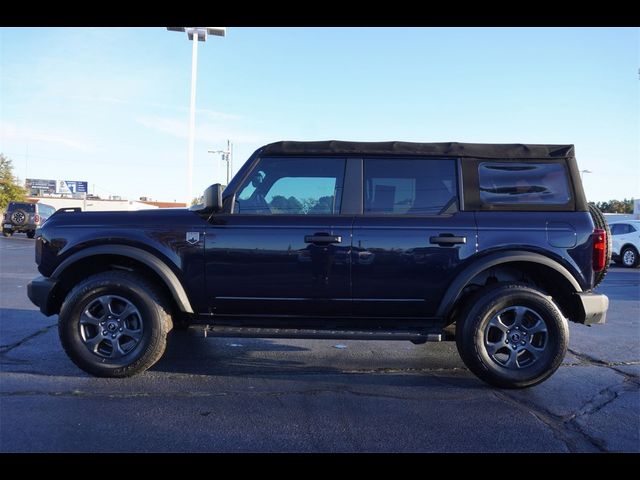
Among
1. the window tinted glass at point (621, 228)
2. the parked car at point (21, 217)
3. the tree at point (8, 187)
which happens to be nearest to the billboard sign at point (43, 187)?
the tree at point (8, 187)

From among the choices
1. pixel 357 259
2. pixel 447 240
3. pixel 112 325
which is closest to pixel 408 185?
pixel 447 240

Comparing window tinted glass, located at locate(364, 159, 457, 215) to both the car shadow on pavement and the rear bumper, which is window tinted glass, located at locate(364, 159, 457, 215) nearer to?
the rear bumper

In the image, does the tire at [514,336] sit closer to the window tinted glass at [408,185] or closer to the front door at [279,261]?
the window tinted glass at [408,185]

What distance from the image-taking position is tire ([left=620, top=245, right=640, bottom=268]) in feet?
49.4

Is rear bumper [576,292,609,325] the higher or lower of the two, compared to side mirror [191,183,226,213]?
lower

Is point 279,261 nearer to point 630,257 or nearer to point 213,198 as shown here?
point 213,198

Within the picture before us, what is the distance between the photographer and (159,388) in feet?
12.3

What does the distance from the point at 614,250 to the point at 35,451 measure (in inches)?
689

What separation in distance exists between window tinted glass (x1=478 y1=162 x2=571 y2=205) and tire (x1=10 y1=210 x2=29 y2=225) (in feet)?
84.5

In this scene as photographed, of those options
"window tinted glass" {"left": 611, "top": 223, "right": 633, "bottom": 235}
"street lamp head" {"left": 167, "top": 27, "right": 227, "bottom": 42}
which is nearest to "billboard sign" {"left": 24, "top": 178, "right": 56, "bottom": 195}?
"street lamp head" {"left": 167, "top": 27, "right": 227, "bottom": 42}

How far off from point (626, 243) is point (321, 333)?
50.5 ft

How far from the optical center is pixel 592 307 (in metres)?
3.82

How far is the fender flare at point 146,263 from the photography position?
3877 mm
